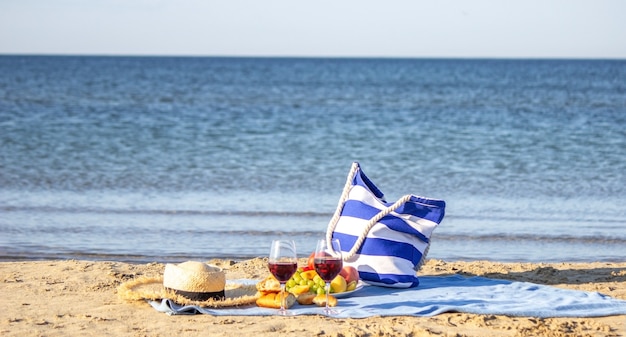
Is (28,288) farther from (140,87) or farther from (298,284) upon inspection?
(140,87)

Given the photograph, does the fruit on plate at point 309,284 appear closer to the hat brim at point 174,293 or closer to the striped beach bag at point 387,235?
the hat brim at point 174,293

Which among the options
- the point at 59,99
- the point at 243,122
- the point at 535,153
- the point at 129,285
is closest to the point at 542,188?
the point at 535,153

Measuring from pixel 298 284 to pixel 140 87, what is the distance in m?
40.3

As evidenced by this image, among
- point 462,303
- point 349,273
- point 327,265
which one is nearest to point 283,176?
point 349,273

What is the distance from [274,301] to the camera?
5992 mm

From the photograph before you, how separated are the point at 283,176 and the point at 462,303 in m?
8.68

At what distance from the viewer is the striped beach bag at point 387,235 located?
6660 mm

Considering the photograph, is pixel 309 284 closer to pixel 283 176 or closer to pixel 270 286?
pixel 270 286

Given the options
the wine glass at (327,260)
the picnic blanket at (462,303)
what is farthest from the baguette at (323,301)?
the wine glass at (327,260)

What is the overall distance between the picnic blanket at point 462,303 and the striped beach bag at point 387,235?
128mm

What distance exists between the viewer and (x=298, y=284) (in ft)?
20.3

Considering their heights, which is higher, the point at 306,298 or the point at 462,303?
the point at 306,298

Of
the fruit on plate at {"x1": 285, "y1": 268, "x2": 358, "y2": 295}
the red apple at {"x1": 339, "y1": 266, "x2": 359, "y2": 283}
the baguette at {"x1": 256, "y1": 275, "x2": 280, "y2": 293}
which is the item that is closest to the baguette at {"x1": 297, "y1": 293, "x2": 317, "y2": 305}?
the fruit on plate at {"x1": 285, "y1": 268, "x2": 358, "y2": 295}

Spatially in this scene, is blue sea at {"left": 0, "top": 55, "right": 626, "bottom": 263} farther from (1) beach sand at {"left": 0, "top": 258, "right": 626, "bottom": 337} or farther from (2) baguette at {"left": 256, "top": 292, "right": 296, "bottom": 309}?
(2) baguette at {"left": 256, "top": 292, "right": 296, "bottom": 309}
